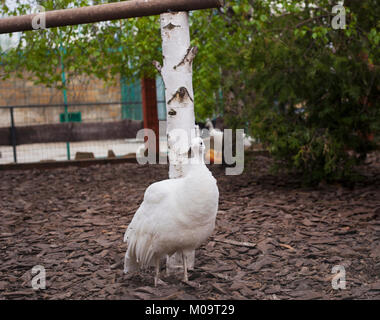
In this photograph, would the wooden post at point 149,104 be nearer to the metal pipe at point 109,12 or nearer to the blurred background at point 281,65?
the blurred background at point 281,65

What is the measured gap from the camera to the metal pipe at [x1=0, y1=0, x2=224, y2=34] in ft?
11.2

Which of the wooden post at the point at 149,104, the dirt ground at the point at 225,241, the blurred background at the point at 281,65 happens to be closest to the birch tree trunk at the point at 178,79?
the dirt ground at the point at 225,241

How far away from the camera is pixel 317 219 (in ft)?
16.3

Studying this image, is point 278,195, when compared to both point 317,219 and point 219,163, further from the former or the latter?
point 219,163

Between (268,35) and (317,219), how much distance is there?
8.71 ft

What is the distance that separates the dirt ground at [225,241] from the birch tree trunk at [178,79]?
1.05 m

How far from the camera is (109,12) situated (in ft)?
11.8

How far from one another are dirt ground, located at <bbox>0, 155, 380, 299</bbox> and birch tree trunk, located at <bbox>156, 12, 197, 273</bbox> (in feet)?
3.43

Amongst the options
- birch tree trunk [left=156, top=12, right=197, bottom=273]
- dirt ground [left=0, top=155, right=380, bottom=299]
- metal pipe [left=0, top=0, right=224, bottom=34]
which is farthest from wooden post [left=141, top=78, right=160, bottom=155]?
birch tree trunk [left=156, top=12, right=197, bottom=273]

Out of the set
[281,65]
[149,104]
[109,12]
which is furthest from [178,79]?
[149,104]

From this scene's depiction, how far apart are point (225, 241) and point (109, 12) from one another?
7.67 feet

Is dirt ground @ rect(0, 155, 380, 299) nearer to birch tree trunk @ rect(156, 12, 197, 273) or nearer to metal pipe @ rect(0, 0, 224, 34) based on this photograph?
birch tree trunk @ rect(156, 12, 197, 273)

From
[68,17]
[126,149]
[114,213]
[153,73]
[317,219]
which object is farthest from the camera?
[126,149]
